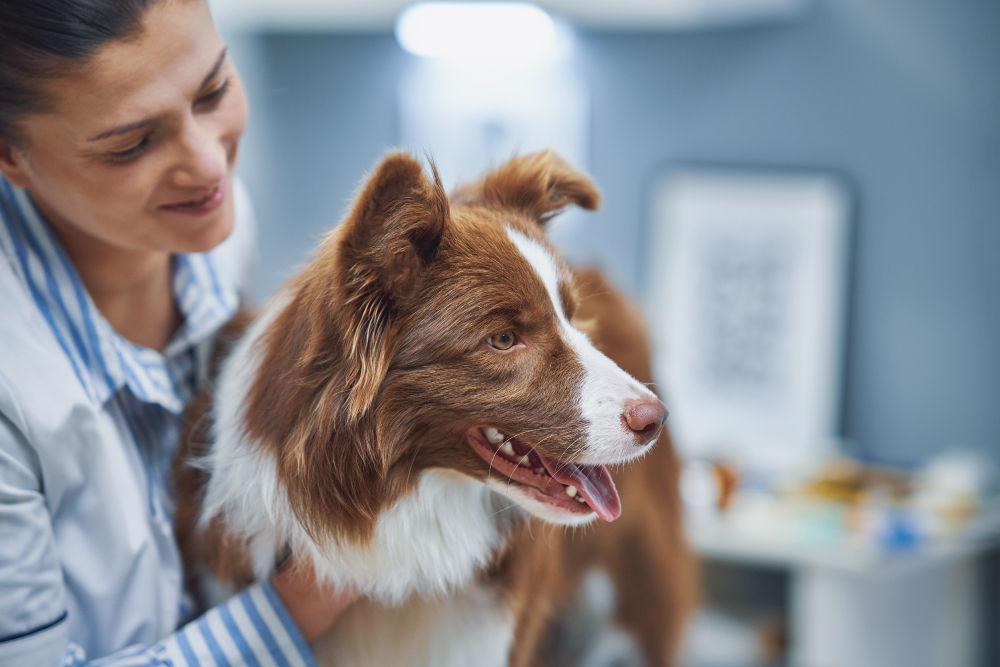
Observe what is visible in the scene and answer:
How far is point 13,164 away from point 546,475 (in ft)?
2.30

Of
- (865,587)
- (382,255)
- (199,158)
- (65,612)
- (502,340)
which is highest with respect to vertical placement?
(199,158)

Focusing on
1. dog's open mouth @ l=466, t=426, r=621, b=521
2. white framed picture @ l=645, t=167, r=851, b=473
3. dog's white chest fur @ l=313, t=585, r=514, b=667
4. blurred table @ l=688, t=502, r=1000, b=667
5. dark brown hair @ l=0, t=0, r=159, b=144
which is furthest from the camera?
white framed picture @ l=645, t=167, r=851, b=473

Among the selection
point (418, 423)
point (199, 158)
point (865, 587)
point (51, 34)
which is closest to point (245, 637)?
point (418, 423)

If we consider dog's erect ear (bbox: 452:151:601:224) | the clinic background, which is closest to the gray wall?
the clinic background

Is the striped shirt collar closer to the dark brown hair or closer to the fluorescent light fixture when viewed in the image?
the dark brown hair

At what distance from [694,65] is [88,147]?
9.05 ft

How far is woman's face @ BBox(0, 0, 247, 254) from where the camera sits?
97 cm

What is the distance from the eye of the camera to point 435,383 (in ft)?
3.36

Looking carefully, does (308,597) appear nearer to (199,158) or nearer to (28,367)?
(28,367)

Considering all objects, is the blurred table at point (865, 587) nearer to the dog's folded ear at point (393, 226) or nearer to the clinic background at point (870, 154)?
the clinic background at point (870, 154)

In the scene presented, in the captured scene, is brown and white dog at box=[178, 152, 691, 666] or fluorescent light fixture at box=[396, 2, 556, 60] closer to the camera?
brown and white dog at box=[178, 152, 691, 666]

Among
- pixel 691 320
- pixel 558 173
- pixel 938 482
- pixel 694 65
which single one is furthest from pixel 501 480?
pixel 694 65

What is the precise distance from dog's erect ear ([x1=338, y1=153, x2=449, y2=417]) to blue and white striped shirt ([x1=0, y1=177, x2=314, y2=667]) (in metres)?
0.31

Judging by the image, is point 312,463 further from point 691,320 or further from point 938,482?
point 691,320
